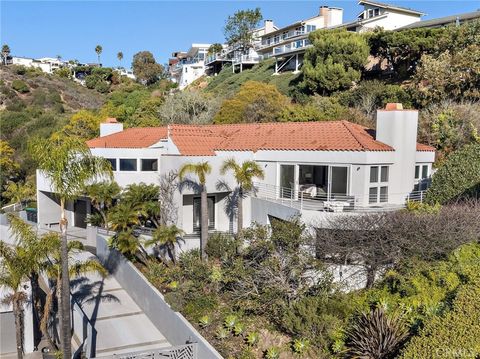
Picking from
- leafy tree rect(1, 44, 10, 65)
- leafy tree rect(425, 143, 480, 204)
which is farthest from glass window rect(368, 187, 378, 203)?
leafy tree rect(1, 44, 10, 65)

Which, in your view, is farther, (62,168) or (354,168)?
(354,168)

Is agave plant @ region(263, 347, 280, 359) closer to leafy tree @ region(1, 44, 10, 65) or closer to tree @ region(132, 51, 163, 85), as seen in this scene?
tree @ region(132, 51, 163, 85)

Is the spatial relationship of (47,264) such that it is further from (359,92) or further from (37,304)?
(359,92)

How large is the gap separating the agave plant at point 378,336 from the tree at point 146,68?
105486mm

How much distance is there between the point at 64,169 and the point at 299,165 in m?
14.2

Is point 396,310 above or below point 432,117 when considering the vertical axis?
below

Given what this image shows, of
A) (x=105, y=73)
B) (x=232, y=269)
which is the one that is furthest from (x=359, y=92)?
(x=105, y=73)

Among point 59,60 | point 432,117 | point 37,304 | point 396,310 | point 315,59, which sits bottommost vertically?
point 37,304

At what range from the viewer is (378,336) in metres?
12.4

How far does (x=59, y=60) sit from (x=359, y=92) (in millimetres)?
136872

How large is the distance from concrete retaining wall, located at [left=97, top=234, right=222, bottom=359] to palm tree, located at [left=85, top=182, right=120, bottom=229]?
2353 millimetres

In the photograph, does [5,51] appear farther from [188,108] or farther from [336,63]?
[336,63]

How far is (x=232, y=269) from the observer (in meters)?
17.7

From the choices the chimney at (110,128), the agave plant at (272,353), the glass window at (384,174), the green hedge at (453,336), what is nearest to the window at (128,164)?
the chimney at (110,128)
